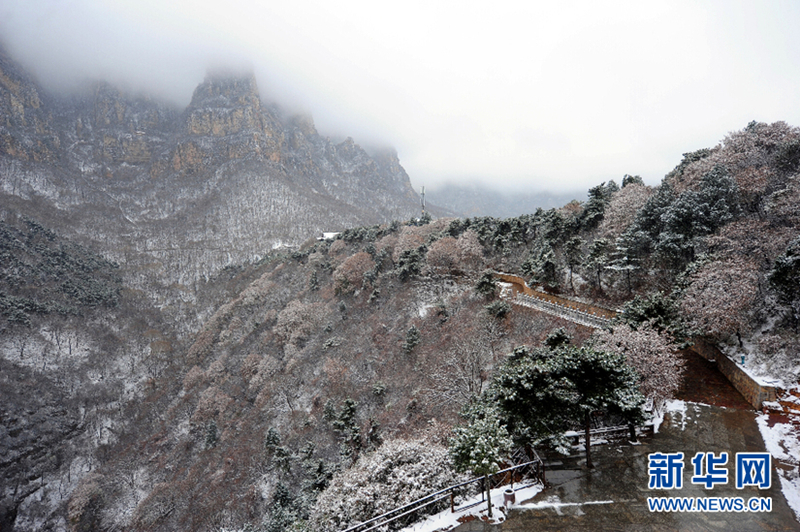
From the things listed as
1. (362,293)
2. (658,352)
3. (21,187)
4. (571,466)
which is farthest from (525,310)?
(21,187)

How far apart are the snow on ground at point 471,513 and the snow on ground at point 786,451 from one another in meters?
5.76

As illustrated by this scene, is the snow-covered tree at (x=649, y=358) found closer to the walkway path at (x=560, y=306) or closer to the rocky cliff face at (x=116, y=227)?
the walkway path at (x=560, y=306)

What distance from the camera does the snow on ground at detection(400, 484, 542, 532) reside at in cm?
743

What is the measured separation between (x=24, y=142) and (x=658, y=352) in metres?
186

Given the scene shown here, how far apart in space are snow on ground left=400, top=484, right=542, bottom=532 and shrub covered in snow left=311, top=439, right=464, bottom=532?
82 cm

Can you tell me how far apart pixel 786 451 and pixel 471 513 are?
9.54 m

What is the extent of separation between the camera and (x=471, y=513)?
7668 mm

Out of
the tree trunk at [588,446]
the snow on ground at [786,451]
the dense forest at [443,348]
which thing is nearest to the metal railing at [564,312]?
the dense forest at [443,348]

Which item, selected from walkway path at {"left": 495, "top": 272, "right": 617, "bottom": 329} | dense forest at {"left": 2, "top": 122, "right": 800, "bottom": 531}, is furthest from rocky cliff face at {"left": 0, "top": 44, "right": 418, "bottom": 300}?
walkway path at {"left": 495, "top": 272, "right": 617, "bottom": 329}

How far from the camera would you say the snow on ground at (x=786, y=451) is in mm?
7676

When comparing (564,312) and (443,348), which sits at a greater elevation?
(564,312)

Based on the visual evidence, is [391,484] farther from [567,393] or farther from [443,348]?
[443,348]

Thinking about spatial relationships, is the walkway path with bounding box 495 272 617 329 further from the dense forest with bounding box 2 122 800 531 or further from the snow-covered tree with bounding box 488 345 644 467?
the snow-covered tree with bounding box 488 345 644 467

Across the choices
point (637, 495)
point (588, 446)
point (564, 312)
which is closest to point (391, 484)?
point (588, 446)
